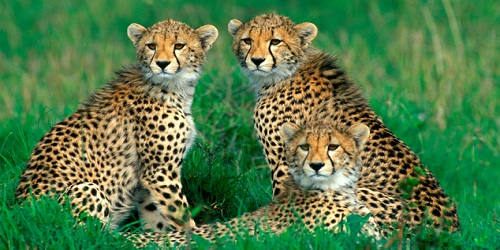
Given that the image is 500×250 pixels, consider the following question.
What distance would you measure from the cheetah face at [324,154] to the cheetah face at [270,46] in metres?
0.84

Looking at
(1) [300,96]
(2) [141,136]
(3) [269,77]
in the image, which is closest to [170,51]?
(2) [141,136]

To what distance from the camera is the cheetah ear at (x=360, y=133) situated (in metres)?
5.04

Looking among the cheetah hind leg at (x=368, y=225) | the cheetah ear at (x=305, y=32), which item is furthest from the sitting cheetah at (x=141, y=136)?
the cheetah hind leg at (x=368, y=225)

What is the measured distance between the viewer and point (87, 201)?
5.07m

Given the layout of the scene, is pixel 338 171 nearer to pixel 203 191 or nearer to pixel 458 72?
pixel 203 191

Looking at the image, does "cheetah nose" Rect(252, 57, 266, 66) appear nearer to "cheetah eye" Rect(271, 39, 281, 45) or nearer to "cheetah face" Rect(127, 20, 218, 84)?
"cheetah eye" Rect(271, 39, 281, 45)

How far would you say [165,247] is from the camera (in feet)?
15.9

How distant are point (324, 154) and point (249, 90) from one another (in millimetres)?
2239

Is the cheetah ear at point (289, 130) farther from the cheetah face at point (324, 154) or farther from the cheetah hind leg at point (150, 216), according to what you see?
the cheetah hind leg at point (150, 216)

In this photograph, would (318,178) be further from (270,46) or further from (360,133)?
(270,46)

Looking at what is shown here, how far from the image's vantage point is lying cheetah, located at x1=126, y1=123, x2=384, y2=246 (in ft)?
15.8

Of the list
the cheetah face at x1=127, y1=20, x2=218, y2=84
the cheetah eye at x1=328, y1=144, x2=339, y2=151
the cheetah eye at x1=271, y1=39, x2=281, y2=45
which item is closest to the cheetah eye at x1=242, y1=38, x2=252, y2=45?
the cheetah eye at x1=271, y1=39, x2=281, y2=45

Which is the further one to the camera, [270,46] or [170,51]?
[270,46]

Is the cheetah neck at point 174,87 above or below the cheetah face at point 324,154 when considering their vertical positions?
above
